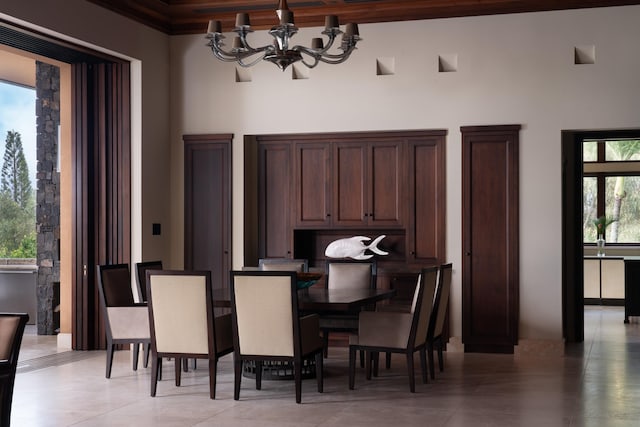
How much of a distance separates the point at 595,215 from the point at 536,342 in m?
5.66

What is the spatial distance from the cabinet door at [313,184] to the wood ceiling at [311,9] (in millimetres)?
1305

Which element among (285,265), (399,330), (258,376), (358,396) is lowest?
(358,396)

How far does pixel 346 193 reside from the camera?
883 cm

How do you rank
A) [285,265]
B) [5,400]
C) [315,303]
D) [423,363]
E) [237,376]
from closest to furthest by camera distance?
[5,400] < [237,376] < [315,303] < [423,363] < [285,265]

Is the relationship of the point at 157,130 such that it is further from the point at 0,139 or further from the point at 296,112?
the point at 0,139

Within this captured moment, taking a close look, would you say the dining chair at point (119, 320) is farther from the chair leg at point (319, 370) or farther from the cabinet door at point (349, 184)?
the cabinet door at point (349, 184)

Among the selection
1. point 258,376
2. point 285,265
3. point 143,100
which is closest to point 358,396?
point 258,376

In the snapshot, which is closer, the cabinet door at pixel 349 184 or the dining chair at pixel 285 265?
the dining chair at pixel 285 265

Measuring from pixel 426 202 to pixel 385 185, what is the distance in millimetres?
459

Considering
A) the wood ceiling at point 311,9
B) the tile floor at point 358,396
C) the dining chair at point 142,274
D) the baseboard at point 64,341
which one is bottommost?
the tile floor at point 358,396

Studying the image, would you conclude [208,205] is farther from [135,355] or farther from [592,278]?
[592,278]

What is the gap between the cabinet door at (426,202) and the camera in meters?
8.48

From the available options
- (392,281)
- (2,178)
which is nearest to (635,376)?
(392,281)

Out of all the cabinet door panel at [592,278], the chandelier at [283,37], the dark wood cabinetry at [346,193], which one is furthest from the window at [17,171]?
the cabinet door panel at [592,278]
